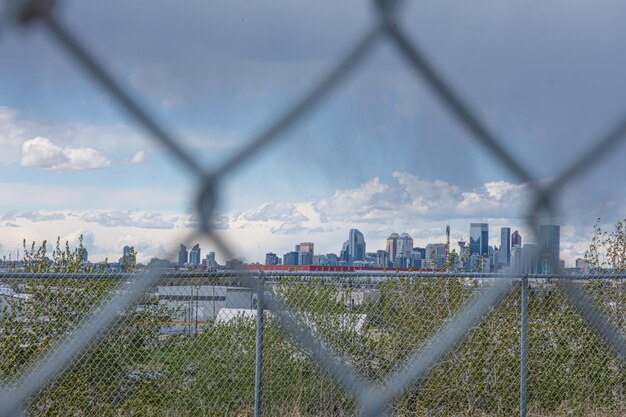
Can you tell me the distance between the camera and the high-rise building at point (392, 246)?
1034 mm

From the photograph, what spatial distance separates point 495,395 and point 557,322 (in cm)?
79

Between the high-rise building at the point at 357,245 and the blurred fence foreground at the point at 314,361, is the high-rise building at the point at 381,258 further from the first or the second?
the blurred fence foreground at the point at 314,361

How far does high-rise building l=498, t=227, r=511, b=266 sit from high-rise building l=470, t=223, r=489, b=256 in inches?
1.5

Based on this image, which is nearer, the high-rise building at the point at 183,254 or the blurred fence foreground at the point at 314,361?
A: the high-rise building at the point at 183,254

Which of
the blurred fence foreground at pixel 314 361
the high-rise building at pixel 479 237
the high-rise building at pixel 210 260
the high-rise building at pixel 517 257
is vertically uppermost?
the high-rise building at pixel 479 237

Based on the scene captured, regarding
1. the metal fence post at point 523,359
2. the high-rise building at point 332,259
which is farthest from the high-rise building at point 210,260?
the metal fence post at point 523,359

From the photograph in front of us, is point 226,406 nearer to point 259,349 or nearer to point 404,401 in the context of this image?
point 259,349

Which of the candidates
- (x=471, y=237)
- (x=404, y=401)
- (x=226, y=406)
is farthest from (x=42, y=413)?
(x=471, y=237)

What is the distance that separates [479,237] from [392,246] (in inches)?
4.5

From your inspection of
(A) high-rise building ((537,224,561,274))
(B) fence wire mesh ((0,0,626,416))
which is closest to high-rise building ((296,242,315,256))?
(A) high-rise building ((537,224,561,274))

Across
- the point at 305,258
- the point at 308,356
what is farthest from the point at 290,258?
the point at 308,356

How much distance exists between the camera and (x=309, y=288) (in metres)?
5.45

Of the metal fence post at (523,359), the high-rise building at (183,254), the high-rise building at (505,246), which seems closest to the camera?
the high-rise building at (183,254)

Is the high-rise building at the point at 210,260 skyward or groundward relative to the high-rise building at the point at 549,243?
groundward
